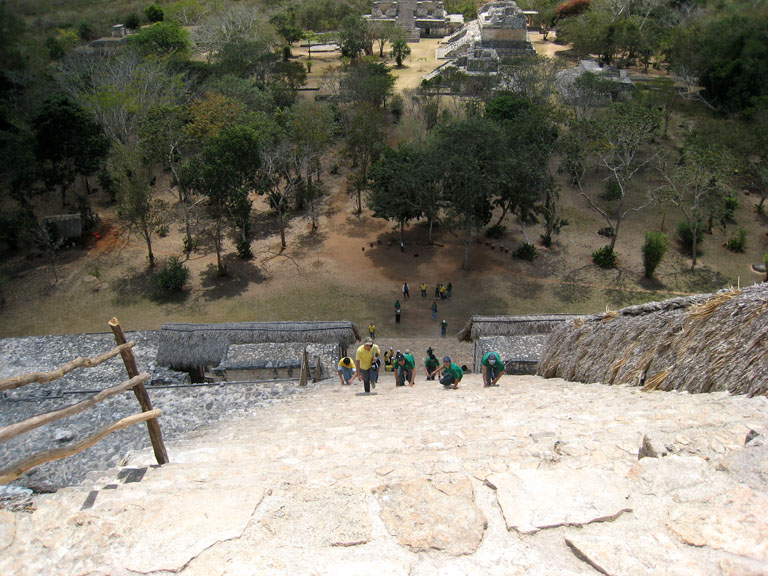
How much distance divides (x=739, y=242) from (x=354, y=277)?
679 inches

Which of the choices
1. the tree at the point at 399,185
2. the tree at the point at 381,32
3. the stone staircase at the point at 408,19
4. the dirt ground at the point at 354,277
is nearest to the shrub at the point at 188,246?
the dirt ground at the point at 354,277

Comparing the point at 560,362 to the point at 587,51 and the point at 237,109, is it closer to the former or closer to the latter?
the point at 237,109

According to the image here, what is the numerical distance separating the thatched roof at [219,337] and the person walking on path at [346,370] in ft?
12.6

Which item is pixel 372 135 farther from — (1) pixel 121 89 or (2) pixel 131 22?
(2) pixel 131 22

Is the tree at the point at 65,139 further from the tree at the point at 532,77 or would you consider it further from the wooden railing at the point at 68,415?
the wooden railing at the point at 68,415

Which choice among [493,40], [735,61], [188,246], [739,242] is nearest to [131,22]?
[493,40]

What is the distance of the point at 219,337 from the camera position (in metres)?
15.0

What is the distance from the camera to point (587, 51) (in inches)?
1832

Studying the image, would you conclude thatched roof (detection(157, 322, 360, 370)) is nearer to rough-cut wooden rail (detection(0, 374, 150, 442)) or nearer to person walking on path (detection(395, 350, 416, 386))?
person walking on path (detection(395, 350, 416, 386))

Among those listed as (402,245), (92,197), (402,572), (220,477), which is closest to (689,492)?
(402,572)

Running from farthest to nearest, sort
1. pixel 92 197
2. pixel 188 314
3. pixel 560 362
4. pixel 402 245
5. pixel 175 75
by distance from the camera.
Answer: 1. pixel 175 75
2. pixel 92 197
3. pixel 402 245
4. pixel 188 314
5. pixel 560 362

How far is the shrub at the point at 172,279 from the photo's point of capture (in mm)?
22672

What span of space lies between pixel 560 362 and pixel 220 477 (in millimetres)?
7367

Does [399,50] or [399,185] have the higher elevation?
[399,50]
